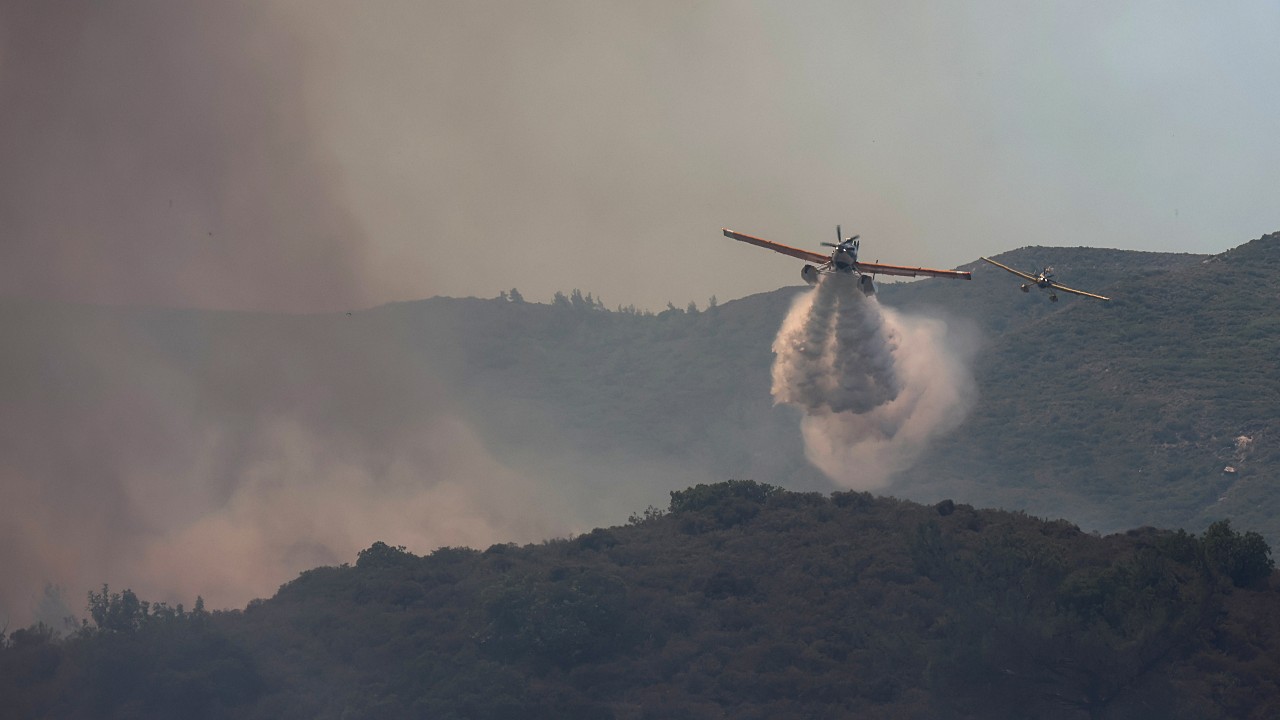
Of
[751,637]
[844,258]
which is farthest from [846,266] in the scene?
[751,637]

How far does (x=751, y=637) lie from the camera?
11206cm

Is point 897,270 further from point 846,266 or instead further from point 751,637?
point 751,637

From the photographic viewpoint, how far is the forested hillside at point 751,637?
94.5m

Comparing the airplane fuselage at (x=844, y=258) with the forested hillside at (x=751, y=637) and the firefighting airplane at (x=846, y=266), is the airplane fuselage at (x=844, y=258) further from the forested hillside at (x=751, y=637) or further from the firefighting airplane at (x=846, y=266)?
the forested hillside at (x=751, y=637)

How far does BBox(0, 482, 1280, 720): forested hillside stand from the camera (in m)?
94.5

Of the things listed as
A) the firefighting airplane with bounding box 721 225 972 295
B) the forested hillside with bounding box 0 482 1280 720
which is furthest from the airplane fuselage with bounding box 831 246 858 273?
the forested hillside with bounding box 0 482 1280 720

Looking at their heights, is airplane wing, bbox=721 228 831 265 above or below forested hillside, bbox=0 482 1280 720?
above

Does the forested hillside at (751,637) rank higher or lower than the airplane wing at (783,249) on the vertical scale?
lower

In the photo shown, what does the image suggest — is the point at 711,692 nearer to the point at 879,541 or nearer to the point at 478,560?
the point at 879,541

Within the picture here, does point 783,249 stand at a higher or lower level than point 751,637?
higher

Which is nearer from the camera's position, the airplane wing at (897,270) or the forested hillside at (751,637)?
the forested hillside at (751,637)

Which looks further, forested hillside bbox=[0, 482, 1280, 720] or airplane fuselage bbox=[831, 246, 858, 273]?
airplane fuselage bbox=[831, 246, 858, 273]

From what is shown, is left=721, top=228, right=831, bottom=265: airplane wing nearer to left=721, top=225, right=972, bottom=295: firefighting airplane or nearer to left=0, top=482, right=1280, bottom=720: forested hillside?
left=721, top=225, right=972, bottom=295: firefighting airplane

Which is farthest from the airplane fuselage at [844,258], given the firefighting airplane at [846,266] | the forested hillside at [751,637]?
the forested hillside at [751,637]
